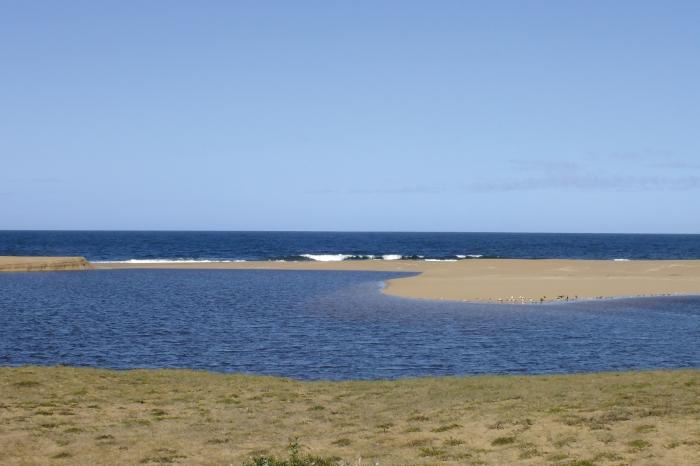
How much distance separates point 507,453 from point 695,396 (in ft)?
21.8

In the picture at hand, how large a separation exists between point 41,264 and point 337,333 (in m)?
61.0

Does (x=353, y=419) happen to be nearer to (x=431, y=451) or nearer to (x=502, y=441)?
(x=431, y=451)

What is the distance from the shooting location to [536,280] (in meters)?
62.9

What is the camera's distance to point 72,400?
18.8 m

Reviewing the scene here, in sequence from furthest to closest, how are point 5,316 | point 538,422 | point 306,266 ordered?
point 306,266 → point 5,316 → point 538,422

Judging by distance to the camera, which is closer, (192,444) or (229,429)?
(192,444)

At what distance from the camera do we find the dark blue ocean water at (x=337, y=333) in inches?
1046

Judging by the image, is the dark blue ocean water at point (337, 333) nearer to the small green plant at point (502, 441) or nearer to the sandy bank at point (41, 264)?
the small green plant at point (502, 441)

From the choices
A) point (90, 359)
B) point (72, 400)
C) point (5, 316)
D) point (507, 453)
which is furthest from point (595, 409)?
point (5, 316)

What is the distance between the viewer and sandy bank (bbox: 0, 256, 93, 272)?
266 feet

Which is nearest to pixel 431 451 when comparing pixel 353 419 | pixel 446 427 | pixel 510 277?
pixel 446 427

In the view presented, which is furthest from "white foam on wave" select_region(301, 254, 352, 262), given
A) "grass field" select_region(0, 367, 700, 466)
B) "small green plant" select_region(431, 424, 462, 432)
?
"small green plant" select_region(431, 424, 462, 432)

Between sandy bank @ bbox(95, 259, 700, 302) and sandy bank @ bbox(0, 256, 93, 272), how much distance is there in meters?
5.48

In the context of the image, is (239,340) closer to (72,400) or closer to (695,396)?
(72,400)
